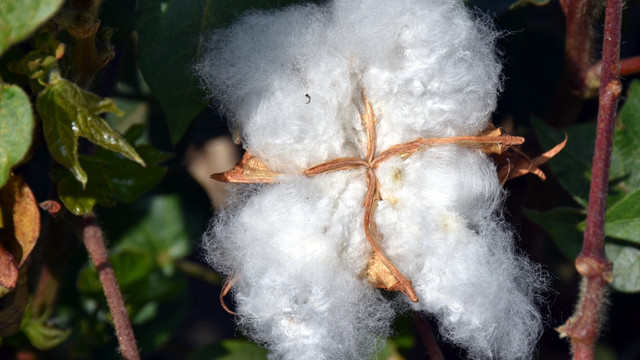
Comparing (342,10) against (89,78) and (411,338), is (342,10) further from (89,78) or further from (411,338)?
(411,338)

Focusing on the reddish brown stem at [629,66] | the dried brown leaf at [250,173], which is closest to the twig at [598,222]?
the reddish brown stem at [629,66]

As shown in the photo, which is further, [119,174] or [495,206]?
[119,174]

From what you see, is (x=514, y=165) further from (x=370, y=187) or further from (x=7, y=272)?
(x=7, y=272)

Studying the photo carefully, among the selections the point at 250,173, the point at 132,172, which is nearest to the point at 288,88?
the point at 250,173

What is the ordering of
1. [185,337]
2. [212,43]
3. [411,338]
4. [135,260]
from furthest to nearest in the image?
1. [185,337]
2. [135,260]
3. [411,338]
4. [212,43]

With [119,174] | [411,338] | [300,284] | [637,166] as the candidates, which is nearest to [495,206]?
[300,284]

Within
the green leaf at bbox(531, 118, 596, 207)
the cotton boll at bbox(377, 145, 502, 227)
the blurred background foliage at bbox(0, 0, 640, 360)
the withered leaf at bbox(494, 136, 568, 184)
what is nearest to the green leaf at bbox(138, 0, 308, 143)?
the blurred background foliage at bbox(0, 0, 640, 360)
